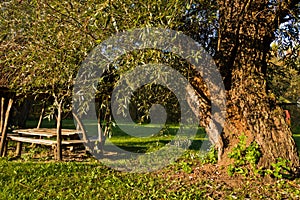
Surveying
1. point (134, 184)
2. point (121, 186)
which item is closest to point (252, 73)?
point (134, 184)

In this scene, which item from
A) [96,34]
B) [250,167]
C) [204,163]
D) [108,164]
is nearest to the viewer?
[96,34]

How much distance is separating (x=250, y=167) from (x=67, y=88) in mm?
3437

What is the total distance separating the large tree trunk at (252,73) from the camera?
5555mm

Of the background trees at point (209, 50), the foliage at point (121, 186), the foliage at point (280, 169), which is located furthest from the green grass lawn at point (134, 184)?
the background trees at point (209, 50)

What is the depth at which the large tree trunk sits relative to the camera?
5.55 meters

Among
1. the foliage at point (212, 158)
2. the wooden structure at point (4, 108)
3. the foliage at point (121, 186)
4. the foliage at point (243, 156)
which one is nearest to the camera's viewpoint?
the foliage at point (121, 186)

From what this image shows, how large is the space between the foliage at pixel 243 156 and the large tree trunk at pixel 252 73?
114 mm

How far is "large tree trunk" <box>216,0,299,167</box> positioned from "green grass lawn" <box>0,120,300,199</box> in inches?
25.5

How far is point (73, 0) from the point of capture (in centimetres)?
457

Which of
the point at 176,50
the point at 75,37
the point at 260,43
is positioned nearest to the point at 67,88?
the point at 75,37

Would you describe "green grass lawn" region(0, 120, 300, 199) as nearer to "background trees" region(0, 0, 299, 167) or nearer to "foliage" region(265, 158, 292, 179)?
"foliage" region(265, 158, 292, 179)

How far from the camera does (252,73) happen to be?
225 inches

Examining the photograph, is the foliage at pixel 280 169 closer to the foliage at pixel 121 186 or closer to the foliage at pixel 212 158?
the foliage at pixel 121 186

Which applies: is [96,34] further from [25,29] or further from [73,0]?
[25,29]
